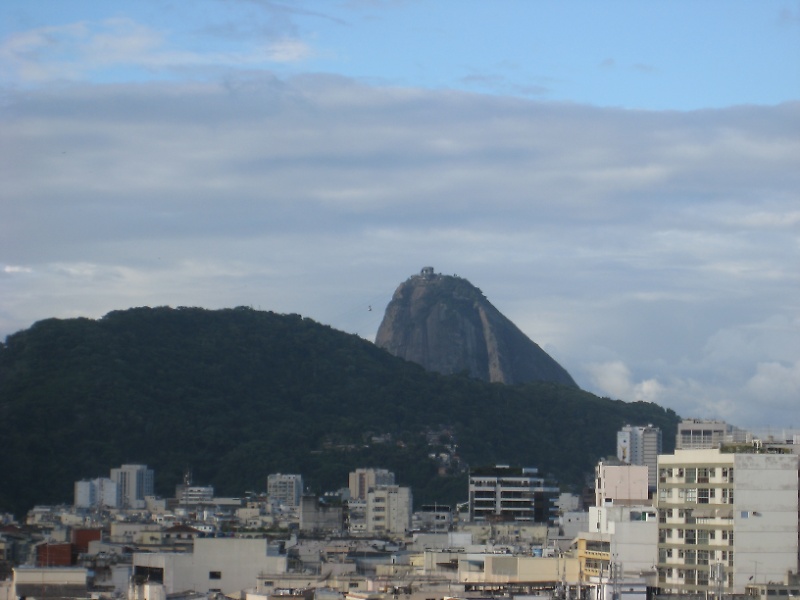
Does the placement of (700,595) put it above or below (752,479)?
below

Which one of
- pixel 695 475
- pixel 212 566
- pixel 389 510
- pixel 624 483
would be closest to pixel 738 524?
pixel 695 475

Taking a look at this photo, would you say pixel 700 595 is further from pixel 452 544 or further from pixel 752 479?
pixel 452 544

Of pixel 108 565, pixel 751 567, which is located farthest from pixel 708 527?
pixel 108 565

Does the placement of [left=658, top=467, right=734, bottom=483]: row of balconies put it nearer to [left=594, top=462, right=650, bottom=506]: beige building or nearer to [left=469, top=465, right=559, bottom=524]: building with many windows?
[left=594, top=462, right=650, bottom=506]: beige building

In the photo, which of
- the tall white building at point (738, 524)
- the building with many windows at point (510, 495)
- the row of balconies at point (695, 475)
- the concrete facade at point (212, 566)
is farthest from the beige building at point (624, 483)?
the building with many windows at point (510, 495)

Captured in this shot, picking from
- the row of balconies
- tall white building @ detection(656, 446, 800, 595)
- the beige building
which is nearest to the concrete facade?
the row of balconies

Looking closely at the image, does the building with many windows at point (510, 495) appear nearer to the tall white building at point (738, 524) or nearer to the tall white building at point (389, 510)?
the tall white building at point (389, 510)

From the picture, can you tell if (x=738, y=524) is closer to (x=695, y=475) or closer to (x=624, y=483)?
(x=695, y=475)
